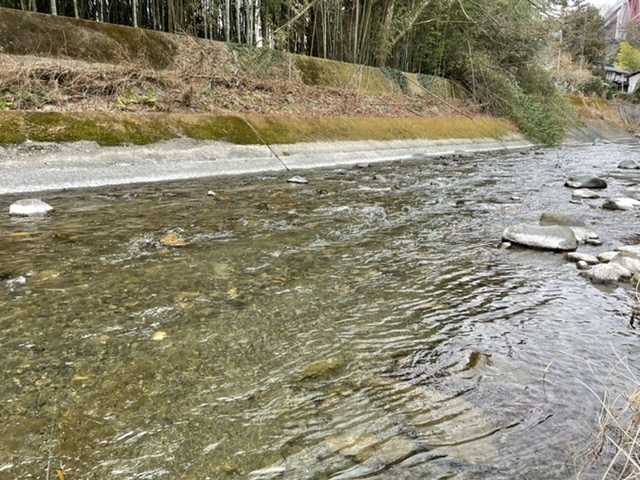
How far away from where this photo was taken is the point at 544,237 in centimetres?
433

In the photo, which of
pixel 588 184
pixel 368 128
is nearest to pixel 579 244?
pixel 588 184

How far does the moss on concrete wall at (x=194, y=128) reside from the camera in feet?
21.1

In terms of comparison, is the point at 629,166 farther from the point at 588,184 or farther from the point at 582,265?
the point at 582,265

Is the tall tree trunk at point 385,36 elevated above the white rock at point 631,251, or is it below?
above

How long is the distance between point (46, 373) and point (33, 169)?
4.92 m

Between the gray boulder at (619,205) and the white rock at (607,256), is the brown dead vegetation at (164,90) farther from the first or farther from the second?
the white rock at (607,256)

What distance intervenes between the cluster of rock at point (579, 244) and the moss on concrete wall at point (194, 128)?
552 cm

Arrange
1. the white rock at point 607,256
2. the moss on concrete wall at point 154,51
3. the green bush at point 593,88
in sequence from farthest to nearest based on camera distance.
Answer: the green bush at point 593,88
the moss on concrete wall at point 154,51
the white rock at point 607,256

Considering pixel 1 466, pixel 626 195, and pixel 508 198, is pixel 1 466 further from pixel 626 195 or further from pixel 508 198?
pixel 626 195

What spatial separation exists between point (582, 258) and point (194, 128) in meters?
6.37

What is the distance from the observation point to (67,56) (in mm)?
8633

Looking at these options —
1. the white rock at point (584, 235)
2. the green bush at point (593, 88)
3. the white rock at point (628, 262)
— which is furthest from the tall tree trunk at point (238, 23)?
the green bush at point (593, 88)

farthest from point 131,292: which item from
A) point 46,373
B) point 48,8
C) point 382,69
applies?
point 382,69

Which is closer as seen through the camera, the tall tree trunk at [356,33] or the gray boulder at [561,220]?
the gray boulder at [561,220]
